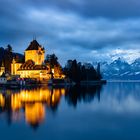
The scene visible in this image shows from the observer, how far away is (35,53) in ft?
416

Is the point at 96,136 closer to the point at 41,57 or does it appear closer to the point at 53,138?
the point at 53,138

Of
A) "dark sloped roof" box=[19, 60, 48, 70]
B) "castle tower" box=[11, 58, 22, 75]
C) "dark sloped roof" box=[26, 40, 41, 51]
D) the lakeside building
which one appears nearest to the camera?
the lakeside building

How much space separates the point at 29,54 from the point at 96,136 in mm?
110855

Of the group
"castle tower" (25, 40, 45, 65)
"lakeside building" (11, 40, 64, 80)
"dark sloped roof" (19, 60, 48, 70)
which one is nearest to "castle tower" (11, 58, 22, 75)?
"lakeside building" (11, 40, 64, 80)

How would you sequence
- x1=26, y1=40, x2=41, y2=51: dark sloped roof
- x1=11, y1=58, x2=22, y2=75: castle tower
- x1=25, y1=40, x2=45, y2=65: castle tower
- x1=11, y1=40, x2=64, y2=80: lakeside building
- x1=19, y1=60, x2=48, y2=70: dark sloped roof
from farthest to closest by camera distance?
1. x1=26, y1=40, x2=41, y2=51: dark sloped roof
2. x1=25, y1=40, x2=45, y2=65: castle tower
3. x1=11, y1=58, x2=22, y2=75: castle tower
4. x1=19, y1=60, x2=48, y2=70: dark sloped roof
5. x1=11, y1=40, x2=64, y2=80: lakeside building

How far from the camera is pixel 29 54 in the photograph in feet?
423

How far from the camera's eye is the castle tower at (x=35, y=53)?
12689cm

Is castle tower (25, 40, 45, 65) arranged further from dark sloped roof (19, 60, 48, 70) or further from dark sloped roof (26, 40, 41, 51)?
dark sloped roof (19, 60, 48, 70)

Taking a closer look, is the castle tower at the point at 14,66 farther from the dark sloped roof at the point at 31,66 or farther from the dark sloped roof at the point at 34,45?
the dark sloped roof at the point at 34,45

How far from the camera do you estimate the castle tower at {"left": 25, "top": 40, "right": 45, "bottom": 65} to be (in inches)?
4996

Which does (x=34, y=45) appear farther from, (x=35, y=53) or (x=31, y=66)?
(x=31, y=66)

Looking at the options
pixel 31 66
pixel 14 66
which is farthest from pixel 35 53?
pixel 31 66

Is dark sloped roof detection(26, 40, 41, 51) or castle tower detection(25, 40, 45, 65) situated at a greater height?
dark sloped roof detection(26, 40, 41, 51)

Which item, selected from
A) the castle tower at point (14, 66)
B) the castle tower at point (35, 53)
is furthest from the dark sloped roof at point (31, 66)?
the castle tower at point (35, 53)
